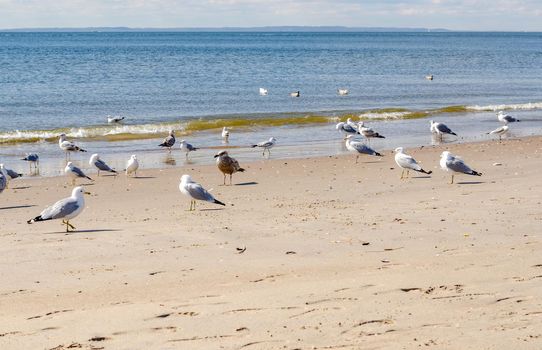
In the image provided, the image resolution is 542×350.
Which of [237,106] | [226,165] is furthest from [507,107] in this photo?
[226,165]

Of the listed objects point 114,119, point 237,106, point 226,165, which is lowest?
point 237,106

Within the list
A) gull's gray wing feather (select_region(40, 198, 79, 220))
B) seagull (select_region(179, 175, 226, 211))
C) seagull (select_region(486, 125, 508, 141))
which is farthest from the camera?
seagull (select_region(486, 125, 508, 141))

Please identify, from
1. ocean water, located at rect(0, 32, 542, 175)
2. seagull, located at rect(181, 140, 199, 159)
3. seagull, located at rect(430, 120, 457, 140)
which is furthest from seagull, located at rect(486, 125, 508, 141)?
seagull, located at rect(181, 140, 199, 159)

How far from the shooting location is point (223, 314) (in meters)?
6.89

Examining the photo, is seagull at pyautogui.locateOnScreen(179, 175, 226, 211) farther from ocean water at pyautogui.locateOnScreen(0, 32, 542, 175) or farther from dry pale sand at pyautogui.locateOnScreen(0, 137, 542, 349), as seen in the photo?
ocean water at pyautogui.locateOnScreen(0, 32, 542, 175)

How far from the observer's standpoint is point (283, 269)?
28.6 feet

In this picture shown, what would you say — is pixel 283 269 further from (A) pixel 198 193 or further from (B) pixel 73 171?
(B) pixel 73 171

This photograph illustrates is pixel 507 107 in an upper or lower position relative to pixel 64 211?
lower

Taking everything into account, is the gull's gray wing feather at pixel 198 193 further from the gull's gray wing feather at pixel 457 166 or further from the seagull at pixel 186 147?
the seagull at pixel 186 147

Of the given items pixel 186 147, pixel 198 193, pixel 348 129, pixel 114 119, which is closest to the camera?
pixel 198 193

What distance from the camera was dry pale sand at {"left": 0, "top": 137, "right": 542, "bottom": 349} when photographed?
6.38 metres

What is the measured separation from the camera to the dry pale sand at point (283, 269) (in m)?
6.38

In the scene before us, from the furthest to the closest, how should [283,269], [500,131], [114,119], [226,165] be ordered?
[114,119] < [500,131] < [226,165] < [283,269]

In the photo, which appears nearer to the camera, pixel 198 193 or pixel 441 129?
pixel 198 193
